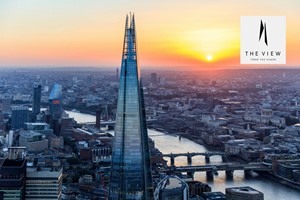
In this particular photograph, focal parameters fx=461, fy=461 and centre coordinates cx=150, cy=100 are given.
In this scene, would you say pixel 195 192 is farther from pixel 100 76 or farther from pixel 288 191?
pixel 100 76

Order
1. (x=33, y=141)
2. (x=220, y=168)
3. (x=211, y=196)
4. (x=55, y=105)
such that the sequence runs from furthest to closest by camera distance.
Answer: (x=55, y=105) < (x=33, y=141) < (x=220, y=168) < (x=211, y=196)

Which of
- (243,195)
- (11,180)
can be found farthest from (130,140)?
(243,195)

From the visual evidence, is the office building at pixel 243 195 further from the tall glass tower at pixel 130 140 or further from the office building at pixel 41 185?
the office building at pixel 41 185

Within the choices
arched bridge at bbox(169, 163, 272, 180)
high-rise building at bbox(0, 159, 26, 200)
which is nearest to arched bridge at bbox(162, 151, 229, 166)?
arched bridge at bbox(169, 163, 272, 180)

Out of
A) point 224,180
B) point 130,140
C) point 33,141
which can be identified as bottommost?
point 224,180

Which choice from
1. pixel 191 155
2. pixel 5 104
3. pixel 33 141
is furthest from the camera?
pixel 5 104

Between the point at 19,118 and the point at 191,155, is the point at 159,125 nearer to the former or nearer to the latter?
the point at 19,118

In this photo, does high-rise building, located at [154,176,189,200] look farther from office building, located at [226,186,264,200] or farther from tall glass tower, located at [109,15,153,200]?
office building, located at [226,186,264,200]
